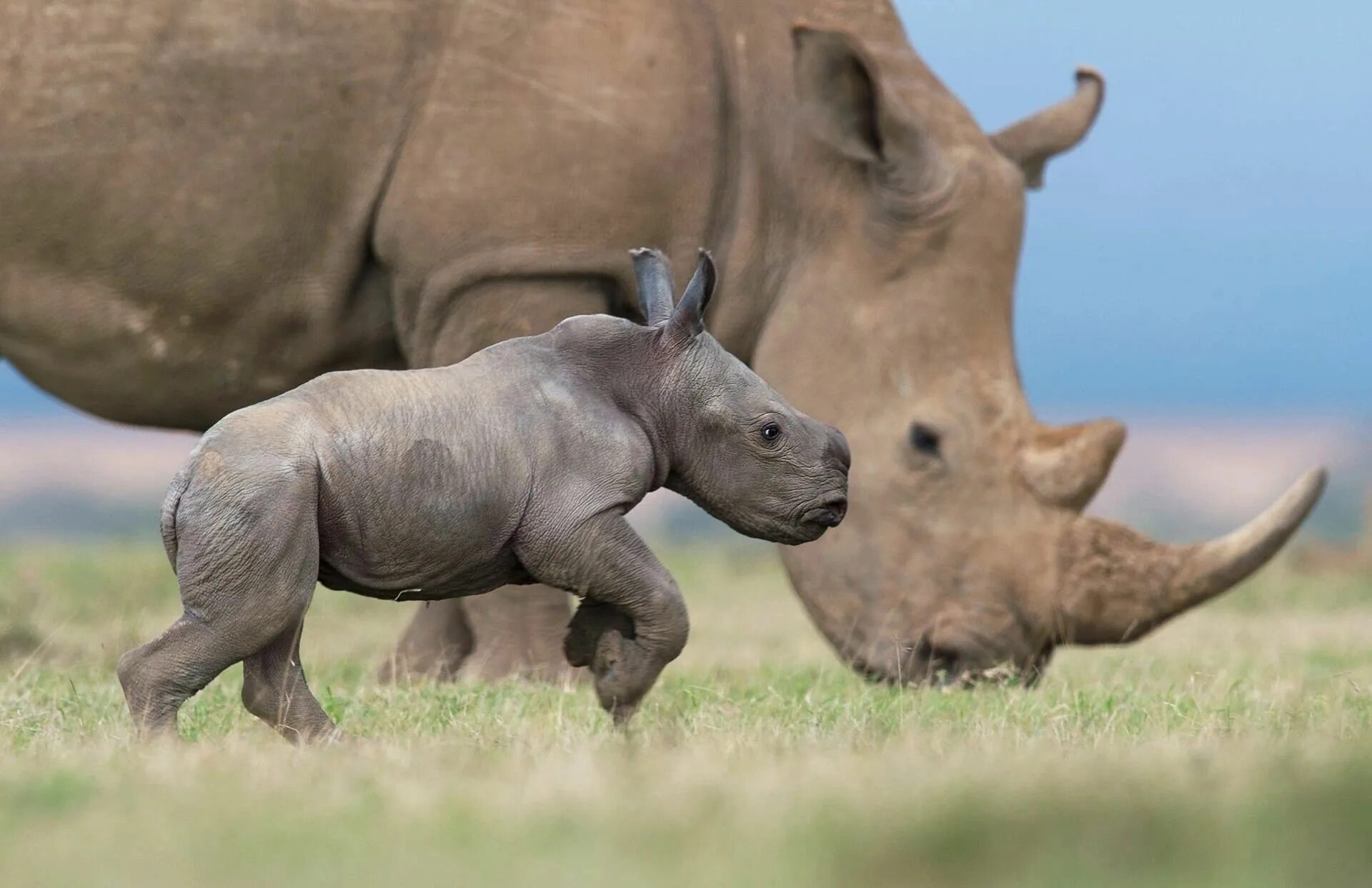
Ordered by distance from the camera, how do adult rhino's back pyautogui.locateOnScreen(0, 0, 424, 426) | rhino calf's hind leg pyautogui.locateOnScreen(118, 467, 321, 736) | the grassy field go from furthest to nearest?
1. adult rhino's back pyautogui.locateOnScreen(0, 0, 424, 426)
2. rhino calf's hind leg pyautogui.locateOnScreen(118, 467, 321, 736)
3. the grassy field

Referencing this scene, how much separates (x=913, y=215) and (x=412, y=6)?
173cm

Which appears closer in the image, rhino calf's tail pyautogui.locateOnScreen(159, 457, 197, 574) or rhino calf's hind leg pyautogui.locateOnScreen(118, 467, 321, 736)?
rhino calf's hind leg pyautogui.locateOnScreen(118, 467, 321, 736)

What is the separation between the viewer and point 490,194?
20.2ft

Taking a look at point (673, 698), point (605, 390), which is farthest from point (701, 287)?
point (673, 698)

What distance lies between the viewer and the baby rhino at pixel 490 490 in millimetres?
3840

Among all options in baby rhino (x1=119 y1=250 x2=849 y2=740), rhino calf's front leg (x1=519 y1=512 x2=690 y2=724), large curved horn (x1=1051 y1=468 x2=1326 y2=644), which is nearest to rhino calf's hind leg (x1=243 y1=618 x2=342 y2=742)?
baby rhino (x1=119 y1=250 x2=849 y2=740)

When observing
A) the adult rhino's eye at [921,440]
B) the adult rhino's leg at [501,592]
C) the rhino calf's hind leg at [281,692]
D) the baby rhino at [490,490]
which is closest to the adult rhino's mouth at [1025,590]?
the adult rhino's eye at [921,440]

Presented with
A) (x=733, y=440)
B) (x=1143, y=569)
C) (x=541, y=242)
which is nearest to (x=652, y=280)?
(x=733, y=440)

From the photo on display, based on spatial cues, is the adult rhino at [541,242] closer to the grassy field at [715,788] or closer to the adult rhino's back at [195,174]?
the adult rhino's back at [195,174]

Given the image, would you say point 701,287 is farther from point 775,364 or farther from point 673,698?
point 775,364

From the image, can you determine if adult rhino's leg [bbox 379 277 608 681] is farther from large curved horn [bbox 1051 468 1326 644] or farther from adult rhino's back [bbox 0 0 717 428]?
large curved horn [bbox 1051 468 1326 644]

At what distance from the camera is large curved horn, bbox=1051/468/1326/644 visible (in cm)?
616

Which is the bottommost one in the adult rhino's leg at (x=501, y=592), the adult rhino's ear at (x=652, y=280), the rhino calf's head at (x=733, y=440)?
the adult rhino's leg at (x=501, y=592)

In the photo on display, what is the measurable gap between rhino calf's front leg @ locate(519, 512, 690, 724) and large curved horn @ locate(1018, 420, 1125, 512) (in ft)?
7.53
